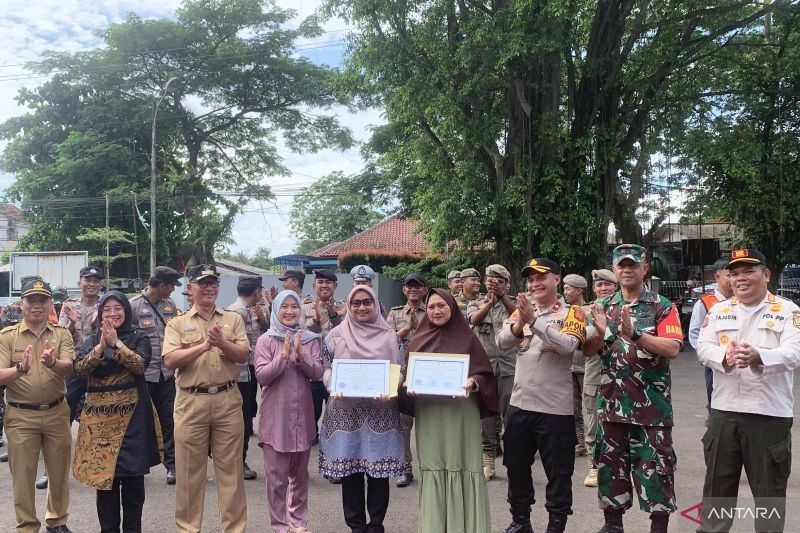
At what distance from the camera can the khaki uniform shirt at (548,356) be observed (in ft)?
12.9

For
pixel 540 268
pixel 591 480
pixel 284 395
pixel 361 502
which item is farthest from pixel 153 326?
pixel 591 480

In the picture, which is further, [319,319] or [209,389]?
[319,319]

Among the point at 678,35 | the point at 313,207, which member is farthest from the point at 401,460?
the point at 313,207

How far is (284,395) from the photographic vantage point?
14.0 feet

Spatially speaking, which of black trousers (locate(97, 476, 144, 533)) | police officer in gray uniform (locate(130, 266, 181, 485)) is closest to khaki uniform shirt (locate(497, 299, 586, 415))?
A: black trousers (locate(97, 476, 144, 533))

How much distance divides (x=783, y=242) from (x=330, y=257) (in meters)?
22.0

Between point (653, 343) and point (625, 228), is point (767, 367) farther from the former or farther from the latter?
point (625, 228)

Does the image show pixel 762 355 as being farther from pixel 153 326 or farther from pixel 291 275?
pixel 153 326

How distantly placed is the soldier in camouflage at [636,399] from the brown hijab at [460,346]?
72cm

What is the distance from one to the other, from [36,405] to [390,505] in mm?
2722

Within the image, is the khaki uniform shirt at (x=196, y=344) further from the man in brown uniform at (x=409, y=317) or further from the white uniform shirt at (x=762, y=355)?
the white uniform shirt at (x=762, y=355)

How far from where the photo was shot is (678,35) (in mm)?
14555

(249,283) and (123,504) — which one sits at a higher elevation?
(249,283)

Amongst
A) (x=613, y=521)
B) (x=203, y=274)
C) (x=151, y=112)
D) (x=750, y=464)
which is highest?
(x=151, y=112)
